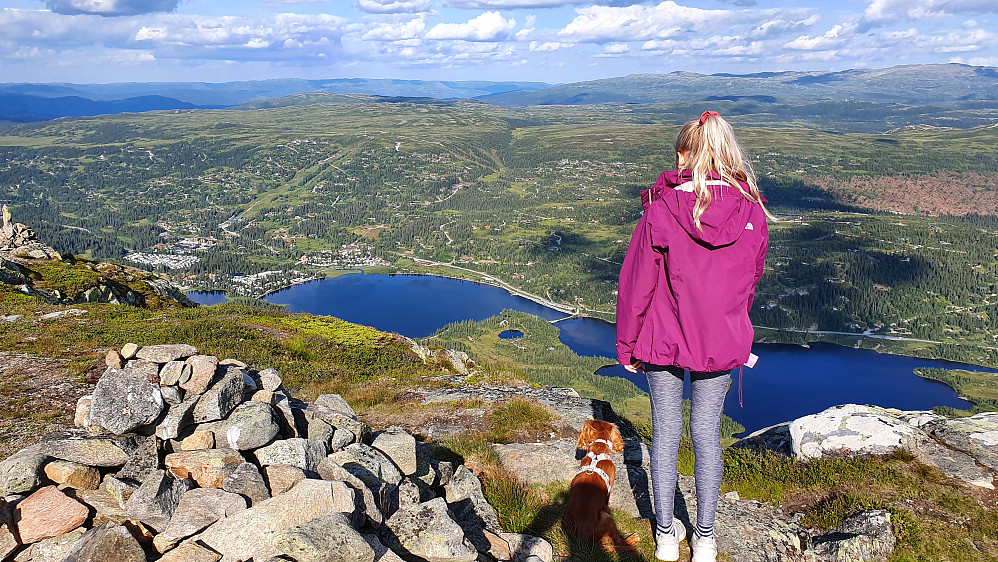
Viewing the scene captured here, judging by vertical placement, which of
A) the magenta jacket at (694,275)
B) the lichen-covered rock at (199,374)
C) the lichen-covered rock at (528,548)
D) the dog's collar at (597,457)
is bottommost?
the lichen-covered rock at (528,548)

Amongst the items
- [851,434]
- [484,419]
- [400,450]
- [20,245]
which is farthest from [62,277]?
[851,434]

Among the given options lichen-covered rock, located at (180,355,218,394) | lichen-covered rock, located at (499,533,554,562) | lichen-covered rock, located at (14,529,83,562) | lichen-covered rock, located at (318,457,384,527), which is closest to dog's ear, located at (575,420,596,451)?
lichen-covered rock, located at (499,533,554,562)

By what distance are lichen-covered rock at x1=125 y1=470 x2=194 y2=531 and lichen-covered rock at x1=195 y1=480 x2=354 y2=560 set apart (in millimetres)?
751

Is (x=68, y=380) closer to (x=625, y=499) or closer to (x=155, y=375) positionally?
(x=155, y=375)

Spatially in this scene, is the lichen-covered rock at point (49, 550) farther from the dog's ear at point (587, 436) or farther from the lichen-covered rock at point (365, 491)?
the dog's ear at point (587, 436)

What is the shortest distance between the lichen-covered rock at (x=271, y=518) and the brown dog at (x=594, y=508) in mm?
2849

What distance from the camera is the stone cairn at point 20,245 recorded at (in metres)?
39.8

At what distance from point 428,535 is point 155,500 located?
3.06 m

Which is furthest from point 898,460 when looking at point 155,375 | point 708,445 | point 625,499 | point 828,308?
point 828,308

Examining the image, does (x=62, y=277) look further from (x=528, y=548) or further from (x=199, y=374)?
(x=528, y=548)

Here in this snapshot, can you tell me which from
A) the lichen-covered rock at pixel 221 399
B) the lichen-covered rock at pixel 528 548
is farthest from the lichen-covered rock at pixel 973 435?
the lichen-covered rock at pixel 221 399

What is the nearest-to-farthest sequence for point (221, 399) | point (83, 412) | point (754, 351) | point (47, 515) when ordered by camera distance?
point (47, 515), point (83, 412), point (221, 399), point (754, 351)

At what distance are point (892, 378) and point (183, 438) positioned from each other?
166 metres

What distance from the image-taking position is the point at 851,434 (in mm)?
9688
